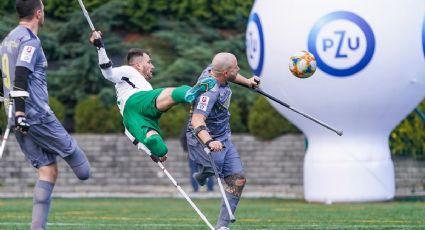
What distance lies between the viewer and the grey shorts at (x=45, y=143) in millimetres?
10023

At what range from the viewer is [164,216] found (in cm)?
1590

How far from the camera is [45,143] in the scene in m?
10.1

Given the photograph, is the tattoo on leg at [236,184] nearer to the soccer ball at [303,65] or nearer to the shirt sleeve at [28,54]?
the soccer ball at [303,65]

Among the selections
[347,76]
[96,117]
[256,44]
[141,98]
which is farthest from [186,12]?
[141,98]

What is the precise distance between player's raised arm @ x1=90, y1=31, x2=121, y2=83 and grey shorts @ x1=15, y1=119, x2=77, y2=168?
3.66 feet

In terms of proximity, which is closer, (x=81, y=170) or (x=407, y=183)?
(x=81, y=170)

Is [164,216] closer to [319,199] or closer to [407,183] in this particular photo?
[319,199]

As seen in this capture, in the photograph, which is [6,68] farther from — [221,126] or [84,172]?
[221,126]

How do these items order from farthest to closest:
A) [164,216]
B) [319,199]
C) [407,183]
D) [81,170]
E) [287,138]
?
[287,138] < [407,183] < [319,199] < [164,216] < [81,170]

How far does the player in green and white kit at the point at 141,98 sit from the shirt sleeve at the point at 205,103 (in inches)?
8.6

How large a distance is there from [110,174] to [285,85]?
7781 millimetres

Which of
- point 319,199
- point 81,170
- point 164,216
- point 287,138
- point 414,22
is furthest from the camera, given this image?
point 287,138

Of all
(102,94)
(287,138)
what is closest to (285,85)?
(287,138)

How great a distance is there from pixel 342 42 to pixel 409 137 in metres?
5.36
